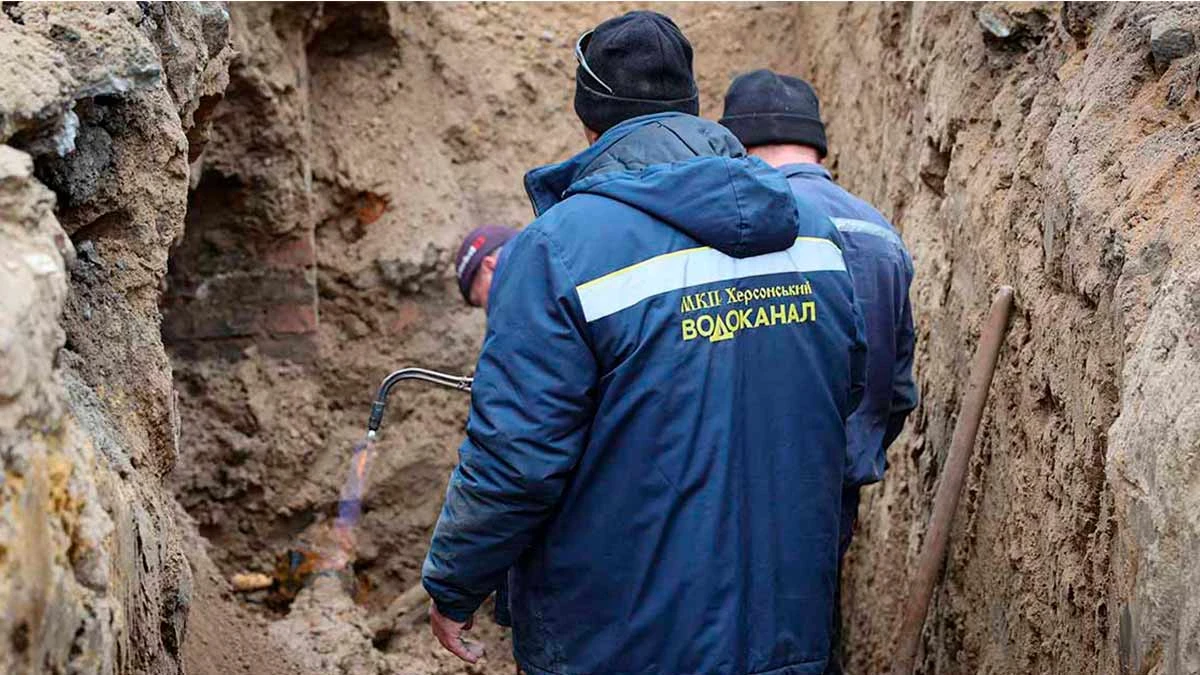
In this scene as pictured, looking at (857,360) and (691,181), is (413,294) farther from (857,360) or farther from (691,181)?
(691,181)

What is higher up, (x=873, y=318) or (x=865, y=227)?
(x=865, y=227)

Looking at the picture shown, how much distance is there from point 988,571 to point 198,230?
2810mm

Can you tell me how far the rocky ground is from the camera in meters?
1.89

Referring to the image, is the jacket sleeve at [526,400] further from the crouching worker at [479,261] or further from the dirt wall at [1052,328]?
the crouching worker at [479,261]

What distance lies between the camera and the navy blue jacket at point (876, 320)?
3.14 meters

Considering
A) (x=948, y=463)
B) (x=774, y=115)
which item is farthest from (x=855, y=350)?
(x=774, y=115)

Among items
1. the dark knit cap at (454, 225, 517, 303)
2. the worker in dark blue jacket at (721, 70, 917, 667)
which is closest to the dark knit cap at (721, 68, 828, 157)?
the worker in dark blue jacket at (721, 70, 917, 667)

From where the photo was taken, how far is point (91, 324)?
2.24 meters

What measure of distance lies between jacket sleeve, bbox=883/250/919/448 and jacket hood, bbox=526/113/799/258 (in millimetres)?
873

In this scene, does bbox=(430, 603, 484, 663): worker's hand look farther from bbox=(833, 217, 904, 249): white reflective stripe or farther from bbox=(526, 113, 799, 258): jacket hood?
bbox=(833, 217, 904, 249): white reflective stripe

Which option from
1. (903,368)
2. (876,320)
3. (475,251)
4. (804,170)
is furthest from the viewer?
(475,251)

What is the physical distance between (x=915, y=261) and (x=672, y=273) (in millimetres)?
1792

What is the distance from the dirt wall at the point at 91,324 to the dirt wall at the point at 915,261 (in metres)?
1.45

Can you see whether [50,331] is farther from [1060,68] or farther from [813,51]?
[813,51]
